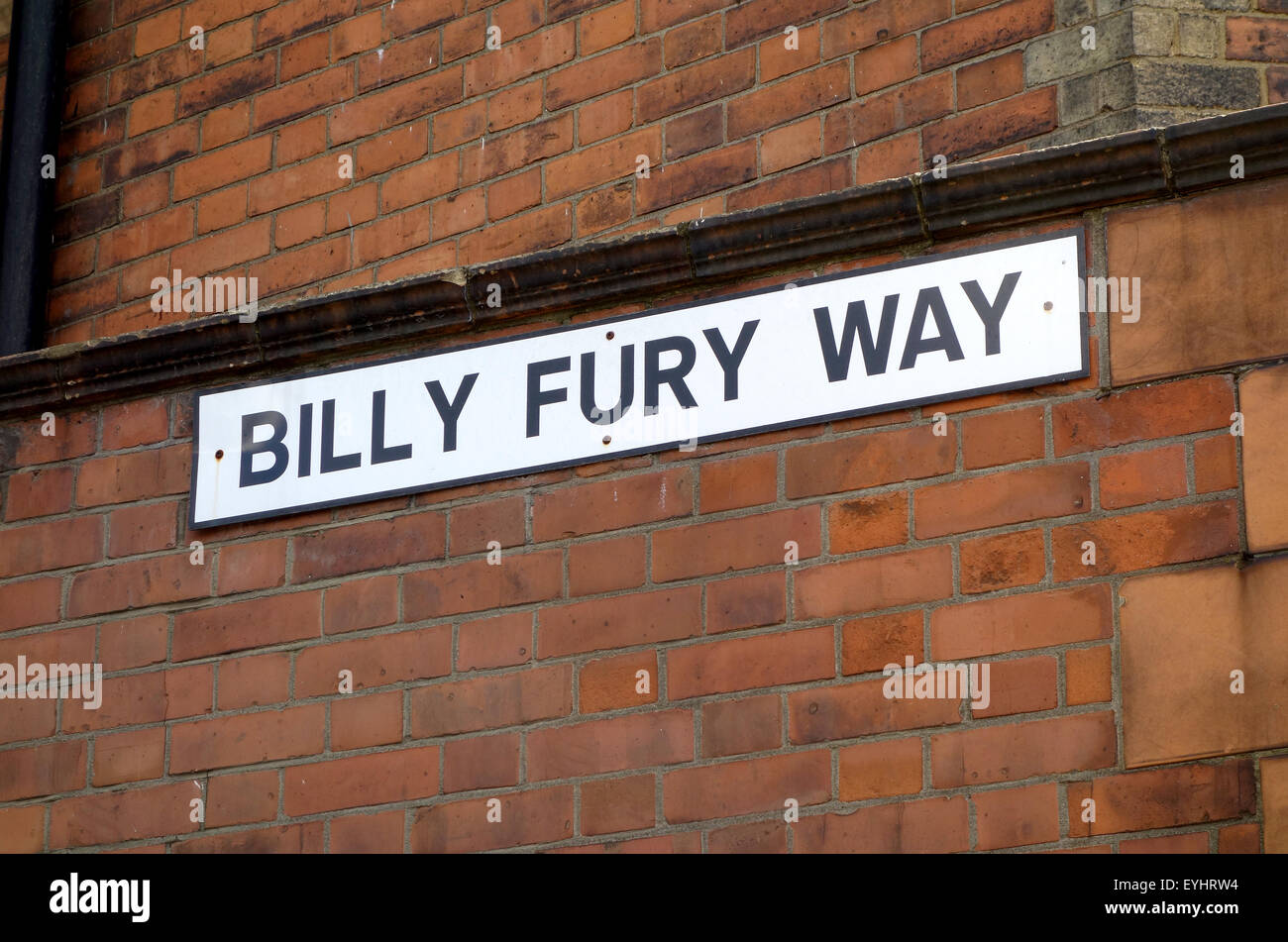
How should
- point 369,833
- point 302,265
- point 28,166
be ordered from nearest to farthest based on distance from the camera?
point 369,833
point 302,265
point 28,166

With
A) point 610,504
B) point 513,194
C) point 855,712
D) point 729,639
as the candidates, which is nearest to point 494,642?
point 610,504

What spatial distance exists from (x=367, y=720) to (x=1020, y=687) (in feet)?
4.16

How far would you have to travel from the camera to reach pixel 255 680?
14.2 feet

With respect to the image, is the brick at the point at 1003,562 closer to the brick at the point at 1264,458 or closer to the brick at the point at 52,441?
the brick at the point at 1264,458

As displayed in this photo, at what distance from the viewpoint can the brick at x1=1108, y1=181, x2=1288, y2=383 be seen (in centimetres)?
372

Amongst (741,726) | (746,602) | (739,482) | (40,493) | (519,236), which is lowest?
(741,726)

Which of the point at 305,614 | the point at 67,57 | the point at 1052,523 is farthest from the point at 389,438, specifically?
the point at 67,57

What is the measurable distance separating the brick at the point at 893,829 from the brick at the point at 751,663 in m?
0.26

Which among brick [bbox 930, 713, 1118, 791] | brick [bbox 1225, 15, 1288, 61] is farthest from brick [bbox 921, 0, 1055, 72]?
brick [bbox 930, 713, 1118, 791]

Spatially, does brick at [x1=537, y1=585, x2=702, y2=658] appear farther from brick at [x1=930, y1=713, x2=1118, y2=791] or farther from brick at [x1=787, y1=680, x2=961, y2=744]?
brick at [x1=930, y1=713, x2=1118, y2=791]

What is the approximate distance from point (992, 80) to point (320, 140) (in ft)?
5.19

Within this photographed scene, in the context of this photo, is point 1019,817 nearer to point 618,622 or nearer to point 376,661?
point 618,622

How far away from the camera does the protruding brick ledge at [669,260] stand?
12.5 ft
